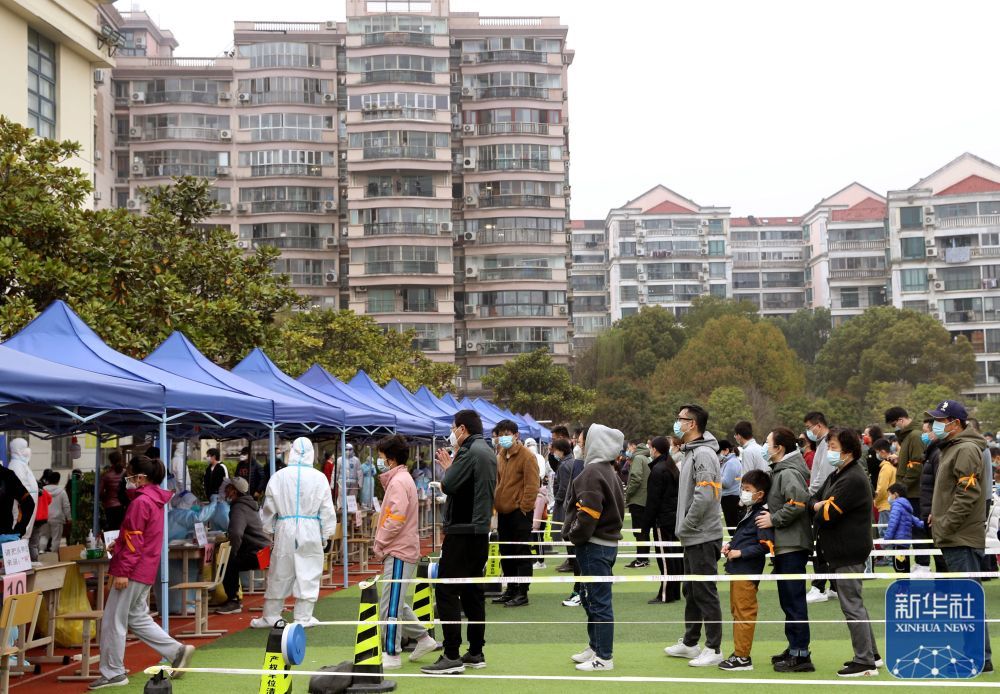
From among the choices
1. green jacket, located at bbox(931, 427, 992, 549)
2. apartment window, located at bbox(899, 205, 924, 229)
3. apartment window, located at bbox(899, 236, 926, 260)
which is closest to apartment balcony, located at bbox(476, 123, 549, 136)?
apartment window, located at bbox(899, 205, 924, 229)

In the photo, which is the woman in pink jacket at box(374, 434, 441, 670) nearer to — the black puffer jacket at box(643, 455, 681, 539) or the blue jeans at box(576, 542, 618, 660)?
the blue jeans at box(576, 542, 618, 660)

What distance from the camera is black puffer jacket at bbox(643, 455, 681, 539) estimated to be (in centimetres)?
1453

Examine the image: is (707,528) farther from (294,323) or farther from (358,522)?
(294,323)

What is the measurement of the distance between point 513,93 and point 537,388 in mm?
21535

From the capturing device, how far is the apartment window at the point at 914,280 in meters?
95.5

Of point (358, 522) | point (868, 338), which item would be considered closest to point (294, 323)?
point (358, 522)

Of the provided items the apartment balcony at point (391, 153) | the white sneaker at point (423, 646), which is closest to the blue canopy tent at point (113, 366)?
the white sneaker at point (423, 646)

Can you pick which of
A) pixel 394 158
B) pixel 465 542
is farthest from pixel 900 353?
pixel 465 542

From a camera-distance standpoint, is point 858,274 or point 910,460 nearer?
point 910,460

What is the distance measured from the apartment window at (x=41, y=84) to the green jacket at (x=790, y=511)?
23861 millimetres

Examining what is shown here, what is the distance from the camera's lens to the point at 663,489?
47.6 feet

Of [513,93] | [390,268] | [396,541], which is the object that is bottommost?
[396,541]

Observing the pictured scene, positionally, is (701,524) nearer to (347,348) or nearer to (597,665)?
(597,665)

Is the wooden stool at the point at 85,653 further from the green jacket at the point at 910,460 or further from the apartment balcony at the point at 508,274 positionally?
the apartment balcony at the point at 508,274
